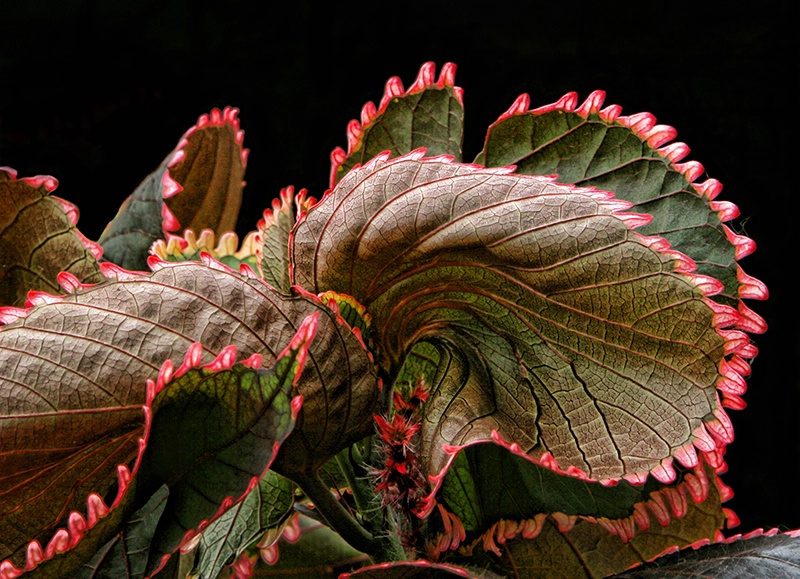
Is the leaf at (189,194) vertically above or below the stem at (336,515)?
above

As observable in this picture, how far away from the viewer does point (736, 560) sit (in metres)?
0.26

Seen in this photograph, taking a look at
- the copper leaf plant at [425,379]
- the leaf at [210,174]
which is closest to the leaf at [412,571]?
the copper leaf plant at [425,379]

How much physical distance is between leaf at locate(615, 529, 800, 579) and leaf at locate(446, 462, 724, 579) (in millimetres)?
15

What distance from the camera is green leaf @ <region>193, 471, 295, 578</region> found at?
26 centimetres

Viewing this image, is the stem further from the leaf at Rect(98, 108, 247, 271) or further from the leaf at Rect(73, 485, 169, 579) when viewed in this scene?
the leaf at Rect(98, 108, 247, 271)

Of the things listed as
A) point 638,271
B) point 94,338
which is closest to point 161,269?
point 94,338

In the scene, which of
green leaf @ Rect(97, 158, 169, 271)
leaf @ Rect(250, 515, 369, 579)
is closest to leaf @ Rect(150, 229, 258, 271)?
green leaf @ Rect(97, 158, 169, 271)

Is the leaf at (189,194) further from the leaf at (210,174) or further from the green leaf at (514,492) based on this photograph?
the green leaf at (514,492)

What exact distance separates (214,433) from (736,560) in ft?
0.55

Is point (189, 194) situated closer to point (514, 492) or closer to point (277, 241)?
point (277, 241)

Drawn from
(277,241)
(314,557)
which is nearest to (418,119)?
(277,241)

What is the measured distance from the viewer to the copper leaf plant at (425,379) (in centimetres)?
22

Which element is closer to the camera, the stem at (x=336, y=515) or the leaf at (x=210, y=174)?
the stem at (x=336, y=515)

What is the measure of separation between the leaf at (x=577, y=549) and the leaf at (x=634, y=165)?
0.09m
